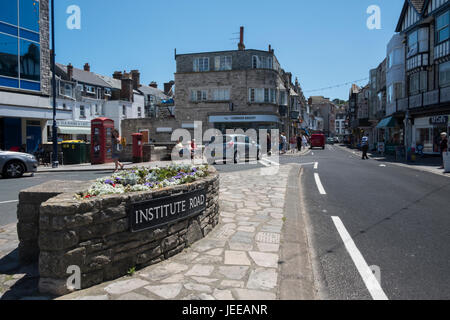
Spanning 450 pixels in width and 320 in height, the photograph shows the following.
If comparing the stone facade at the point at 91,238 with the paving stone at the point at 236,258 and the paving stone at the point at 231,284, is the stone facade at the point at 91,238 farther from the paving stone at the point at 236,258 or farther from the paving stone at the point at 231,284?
the paving stone at the point at 231,284

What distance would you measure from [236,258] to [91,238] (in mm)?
1828

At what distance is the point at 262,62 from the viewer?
3647 centimetres

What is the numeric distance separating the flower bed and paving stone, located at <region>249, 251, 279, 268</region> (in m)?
1.47

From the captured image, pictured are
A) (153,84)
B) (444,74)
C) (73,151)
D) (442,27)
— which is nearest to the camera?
(73,151)

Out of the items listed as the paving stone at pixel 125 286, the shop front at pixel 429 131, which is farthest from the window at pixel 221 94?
the paving stone at pixel 125 286

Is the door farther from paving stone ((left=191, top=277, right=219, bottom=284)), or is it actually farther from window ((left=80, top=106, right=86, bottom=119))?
paving stone ((left=191, top=277, right=219, bottom=284))

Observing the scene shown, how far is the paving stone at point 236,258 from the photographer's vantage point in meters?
4.01

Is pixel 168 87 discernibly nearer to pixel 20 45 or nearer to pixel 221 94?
pixel 221 94

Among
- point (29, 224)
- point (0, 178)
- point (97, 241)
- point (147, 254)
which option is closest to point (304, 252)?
point (147, 254)

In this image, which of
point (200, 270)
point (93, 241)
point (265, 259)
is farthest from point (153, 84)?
point (93, 241)

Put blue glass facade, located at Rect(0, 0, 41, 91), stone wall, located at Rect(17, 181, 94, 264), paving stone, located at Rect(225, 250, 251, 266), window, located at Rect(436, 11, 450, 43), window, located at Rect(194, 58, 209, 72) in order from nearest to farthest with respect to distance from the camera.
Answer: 1. stone wall, located at Rect(17, 181, 94, 264)
2. paving stone, located at Rect(225, 250, 251, 266)
3. blue glass facade, located at Rect(0, 0, 41, 91)
4. window, located at Rect(436, 11, 450, 43)
5. window, located at Rect(194, 58, 209, 72)

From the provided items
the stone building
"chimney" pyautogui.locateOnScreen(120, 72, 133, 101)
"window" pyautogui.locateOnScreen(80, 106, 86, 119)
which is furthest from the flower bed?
"chimney" pyautogui.locateOnScreen(120, 72, 133, 101)

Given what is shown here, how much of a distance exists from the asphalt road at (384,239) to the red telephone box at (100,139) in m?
13.3

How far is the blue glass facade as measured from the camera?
19516 mm
